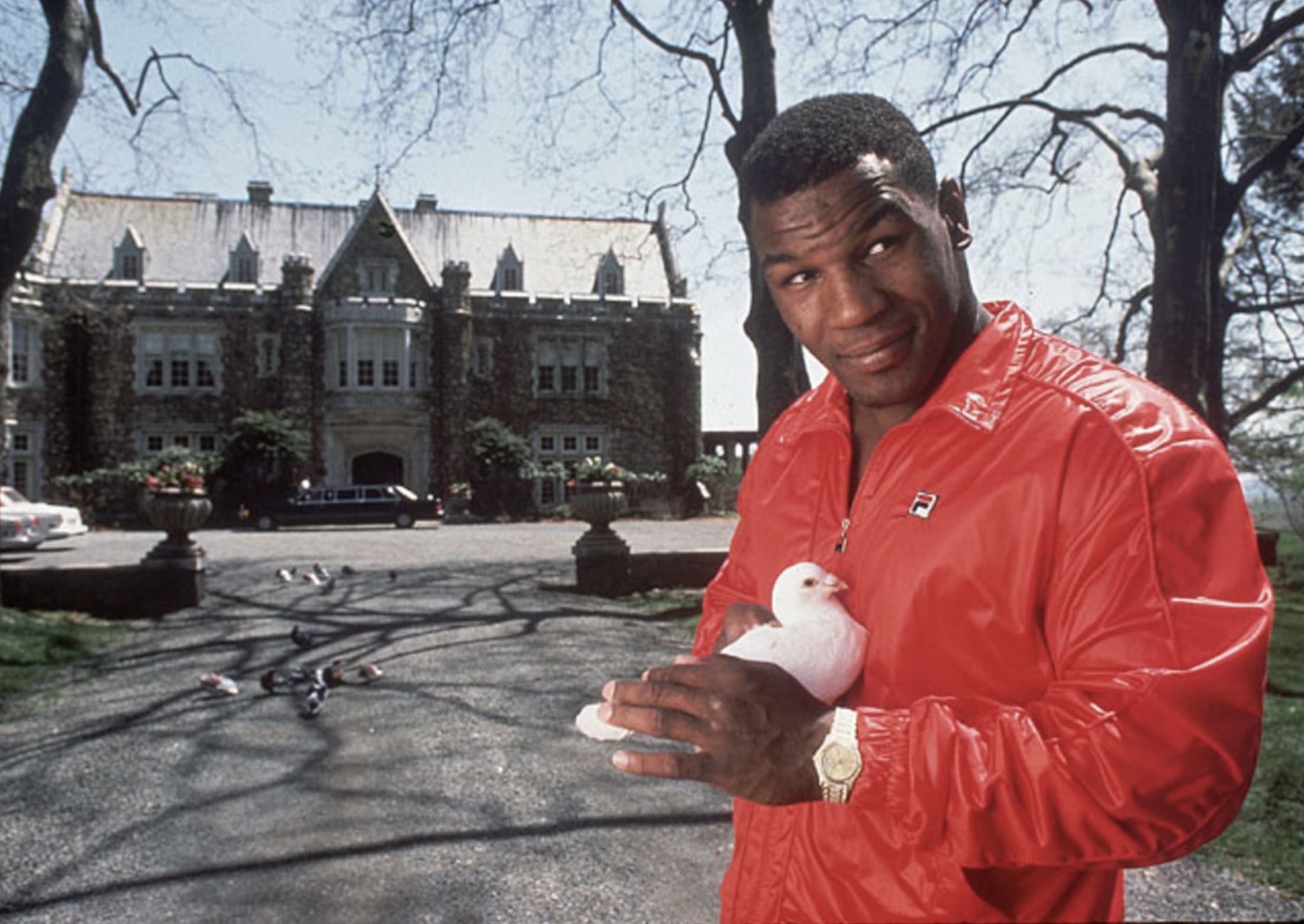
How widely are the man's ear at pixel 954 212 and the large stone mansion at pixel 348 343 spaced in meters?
32.0

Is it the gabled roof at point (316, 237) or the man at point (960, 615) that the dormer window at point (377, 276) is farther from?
the man at point (960, 615)

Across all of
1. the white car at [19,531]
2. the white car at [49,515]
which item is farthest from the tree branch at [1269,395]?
the white car at [49,515]

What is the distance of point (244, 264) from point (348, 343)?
5.41 m

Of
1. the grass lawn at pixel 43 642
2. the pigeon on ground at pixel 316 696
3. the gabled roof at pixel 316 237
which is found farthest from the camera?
the gabled roof at pixel 316 237

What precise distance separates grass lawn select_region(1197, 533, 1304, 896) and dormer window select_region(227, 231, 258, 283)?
35.2 metres

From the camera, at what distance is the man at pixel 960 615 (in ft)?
3.59

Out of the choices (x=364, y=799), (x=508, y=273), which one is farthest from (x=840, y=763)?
(x=508, y=273)

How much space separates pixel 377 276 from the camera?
35.0 m

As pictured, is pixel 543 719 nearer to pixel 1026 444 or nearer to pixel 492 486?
pixel 1026 444

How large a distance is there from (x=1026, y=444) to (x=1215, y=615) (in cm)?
32

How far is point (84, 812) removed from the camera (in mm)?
5340

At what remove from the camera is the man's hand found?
4.00ft

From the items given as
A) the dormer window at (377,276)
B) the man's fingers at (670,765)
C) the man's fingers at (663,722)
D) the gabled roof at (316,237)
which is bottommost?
the man's fingers at (670,765)

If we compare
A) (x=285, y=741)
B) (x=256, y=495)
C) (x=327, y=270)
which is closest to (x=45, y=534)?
(x=256, y=495)
